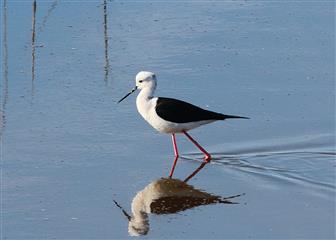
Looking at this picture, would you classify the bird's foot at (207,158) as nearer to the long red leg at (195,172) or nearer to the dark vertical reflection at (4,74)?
the long red leg at (195,172)

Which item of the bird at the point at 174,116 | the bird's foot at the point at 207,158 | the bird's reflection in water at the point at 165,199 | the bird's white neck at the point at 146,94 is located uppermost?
the bird's white neck at the point at 146,94

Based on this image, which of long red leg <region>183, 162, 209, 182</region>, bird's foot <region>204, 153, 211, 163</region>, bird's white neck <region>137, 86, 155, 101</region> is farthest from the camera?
bird's white neck <region>137, 86, 155, 101</region>

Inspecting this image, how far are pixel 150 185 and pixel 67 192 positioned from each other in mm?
615

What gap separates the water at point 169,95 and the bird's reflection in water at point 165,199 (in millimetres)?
57

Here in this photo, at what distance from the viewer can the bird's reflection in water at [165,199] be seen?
6209 millimetres

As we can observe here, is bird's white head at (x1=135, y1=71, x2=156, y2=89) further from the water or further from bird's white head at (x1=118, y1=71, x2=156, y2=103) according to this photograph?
the water

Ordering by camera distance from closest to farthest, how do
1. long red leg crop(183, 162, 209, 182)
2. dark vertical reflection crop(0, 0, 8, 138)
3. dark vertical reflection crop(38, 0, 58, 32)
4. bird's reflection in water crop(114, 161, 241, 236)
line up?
bird's reflection in water crop(114, 161, 241, 236)
long red leg crop(183, 162, 209, 182)
dark vertical reflection crop(0, 0, 8, 138)
dark vertical reflection crop(38, 0, 58, 32)

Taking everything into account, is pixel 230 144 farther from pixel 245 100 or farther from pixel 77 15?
pixel 77 15

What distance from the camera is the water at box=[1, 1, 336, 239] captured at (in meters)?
6.21

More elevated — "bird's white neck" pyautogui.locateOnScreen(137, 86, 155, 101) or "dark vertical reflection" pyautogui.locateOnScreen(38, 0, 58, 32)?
"dark vertical reflection" pyautogui.locateOnScreen(38, 0, 58, 32)

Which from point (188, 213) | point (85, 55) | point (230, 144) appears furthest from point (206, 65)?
point (188, 213)

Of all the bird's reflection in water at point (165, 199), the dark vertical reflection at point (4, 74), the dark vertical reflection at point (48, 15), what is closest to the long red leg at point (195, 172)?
the bird's reflection in water at point (165, 199)

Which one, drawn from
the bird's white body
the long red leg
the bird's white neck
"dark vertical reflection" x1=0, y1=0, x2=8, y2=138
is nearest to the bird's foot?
the long red leg

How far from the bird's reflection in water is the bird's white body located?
62 centimetres
